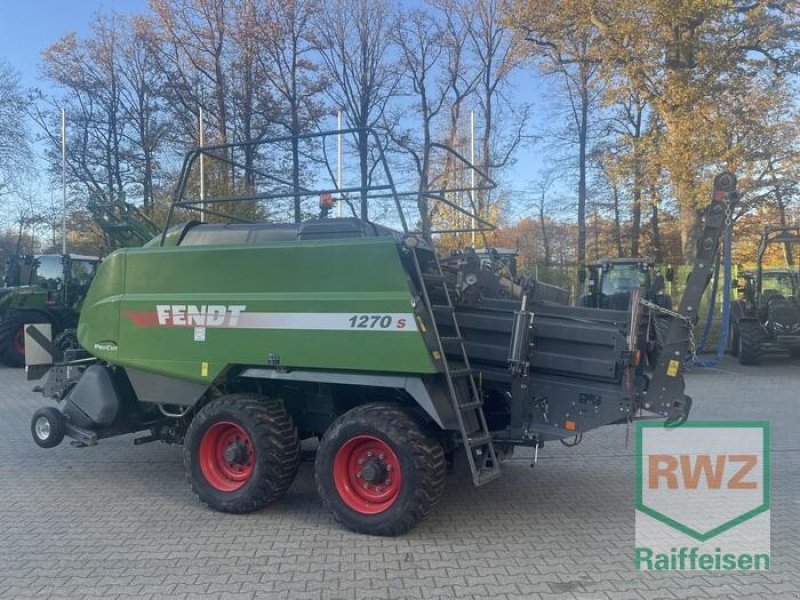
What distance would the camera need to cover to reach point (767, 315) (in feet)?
50.2

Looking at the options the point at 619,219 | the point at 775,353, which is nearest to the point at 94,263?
the point at 775,353

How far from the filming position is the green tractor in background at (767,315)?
1498 centimetres

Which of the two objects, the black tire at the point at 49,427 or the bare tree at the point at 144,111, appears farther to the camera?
the bare tree at the point at 144,111

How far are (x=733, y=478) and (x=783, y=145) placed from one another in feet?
52.9

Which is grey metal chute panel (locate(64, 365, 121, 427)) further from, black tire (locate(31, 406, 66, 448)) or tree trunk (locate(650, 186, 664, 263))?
tree trunk (locate(650, 186, 664, 263))

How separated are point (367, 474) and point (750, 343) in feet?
42.9

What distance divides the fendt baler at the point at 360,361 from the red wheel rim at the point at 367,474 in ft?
0.04

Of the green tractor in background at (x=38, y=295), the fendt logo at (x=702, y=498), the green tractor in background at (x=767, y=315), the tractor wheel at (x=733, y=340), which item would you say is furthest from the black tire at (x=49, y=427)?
the tractor wheel at (x=733, y=340)

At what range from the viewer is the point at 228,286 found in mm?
5309

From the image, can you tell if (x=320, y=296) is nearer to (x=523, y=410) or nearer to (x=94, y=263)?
(x=523, y=410)

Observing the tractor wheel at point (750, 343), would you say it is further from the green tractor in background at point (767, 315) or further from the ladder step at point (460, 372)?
the ladder step at point (460, 372)

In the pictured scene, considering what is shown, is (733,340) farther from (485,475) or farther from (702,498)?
(485,475)

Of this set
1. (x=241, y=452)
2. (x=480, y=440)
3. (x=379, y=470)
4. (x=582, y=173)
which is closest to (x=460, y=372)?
(x=480, y=440)

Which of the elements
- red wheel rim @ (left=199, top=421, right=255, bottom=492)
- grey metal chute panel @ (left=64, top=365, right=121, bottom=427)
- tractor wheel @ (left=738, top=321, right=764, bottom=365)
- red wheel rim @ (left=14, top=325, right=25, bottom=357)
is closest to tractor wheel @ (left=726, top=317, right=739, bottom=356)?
tractor wheel @ (left=738, top=321, right=764, bottom=365)
